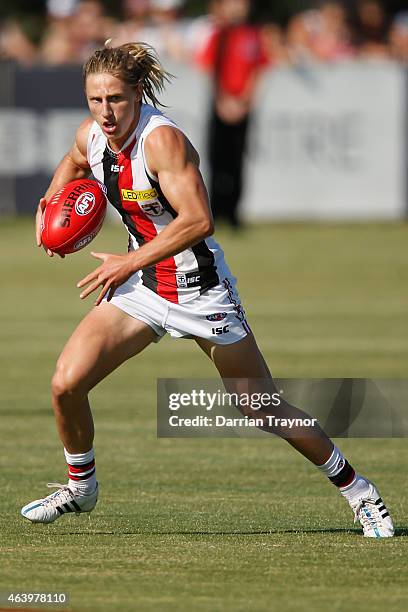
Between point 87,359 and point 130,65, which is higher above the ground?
point 130,65

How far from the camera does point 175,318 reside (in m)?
7.24

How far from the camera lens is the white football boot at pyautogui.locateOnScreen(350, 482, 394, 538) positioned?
284 inches

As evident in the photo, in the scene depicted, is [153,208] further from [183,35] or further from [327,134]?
[183,35]

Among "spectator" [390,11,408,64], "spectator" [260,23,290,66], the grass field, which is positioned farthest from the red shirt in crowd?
the grass field

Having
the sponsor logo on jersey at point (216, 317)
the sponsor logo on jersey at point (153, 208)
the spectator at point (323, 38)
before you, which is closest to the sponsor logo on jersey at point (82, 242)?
the sponsor logo on jersey at point (153, 208)

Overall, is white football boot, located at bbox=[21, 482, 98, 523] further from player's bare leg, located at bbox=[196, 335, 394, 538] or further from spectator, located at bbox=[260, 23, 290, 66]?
spectator, located at bbox=[260, 23, 290, 66]

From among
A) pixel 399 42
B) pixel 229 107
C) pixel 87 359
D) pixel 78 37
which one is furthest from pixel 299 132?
pixel 87 359

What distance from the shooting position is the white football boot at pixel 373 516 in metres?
7.21

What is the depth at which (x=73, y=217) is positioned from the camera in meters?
7.34

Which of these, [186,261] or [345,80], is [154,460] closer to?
[186,261]

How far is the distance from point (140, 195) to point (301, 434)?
52.6 inches

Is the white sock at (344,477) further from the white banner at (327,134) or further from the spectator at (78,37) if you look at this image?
the spectator at (78,37)

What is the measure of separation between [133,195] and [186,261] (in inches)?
15.9

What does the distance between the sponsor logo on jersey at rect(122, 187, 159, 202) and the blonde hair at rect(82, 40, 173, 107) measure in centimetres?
48
